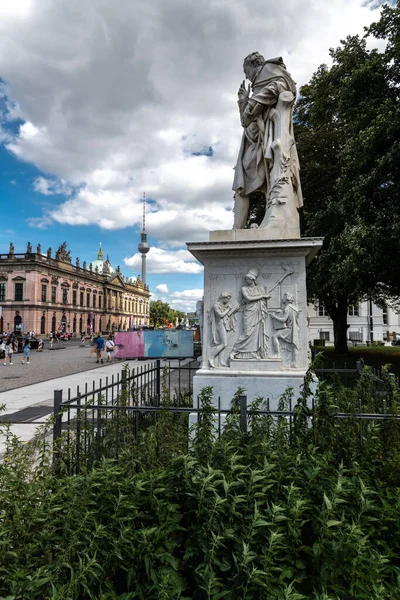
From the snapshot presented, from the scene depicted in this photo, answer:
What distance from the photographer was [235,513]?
220cm

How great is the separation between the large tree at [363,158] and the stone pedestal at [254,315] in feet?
25.8

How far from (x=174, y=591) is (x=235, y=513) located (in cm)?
51

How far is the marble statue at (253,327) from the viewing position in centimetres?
472

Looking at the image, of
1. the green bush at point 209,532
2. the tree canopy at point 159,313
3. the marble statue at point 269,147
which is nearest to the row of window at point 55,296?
the tree canopy at point 159,313

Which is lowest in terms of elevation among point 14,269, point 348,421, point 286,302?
point 348,421

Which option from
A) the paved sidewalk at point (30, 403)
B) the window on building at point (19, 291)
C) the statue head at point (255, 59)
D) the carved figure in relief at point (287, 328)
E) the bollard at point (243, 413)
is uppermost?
the window on building at point (19, 291)

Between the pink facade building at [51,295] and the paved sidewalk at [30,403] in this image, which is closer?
the paved sidewalk at [30,403]

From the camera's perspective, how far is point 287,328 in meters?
4.69

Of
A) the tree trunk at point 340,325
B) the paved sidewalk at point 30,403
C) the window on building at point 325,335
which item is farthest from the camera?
the window on building at point 325,335

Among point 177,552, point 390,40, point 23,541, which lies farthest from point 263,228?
point 390,40

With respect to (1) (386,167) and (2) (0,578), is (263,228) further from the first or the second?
(1) (386,167)

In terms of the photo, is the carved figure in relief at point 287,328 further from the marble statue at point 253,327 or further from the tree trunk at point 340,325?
the tree trunk at point 340,325

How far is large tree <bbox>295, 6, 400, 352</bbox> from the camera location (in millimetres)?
11664

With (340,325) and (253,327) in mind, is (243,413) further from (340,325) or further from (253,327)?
(340,325)
